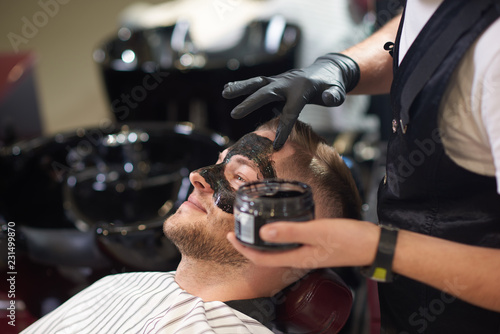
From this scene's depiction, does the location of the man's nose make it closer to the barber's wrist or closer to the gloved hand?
the gloved hand

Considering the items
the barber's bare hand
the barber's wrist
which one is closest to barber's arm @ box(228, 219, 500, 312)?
the barber's bare hand

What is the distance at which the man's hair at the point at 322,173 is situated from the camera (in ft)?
4.76

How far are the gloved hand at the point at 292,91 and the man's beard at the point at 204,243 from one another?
31 cm

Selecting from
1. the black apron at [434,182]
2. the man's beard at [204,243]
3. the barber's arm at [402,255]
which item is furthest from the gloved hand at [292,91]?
the barber's arm at [402,255]

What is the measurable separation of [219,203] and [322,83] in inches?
17.2

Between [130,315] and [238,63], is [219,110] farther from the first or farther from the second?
[130,315]

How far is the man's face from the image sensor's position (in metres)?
1.42

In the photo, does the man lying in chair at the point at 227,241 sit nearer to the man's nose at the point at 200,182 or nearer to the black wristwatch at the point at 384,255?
the man's nose at the point at 200,182

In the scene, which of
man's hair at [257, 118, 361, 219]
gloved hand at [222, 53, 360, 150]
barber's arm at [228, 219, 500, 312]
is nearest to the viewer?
barber's arm at [228, 219, 500, 312]

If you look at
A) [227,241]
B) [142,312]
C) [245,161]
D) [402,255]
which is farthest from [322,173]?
[142,312]

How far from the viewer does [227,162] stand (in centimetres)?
148

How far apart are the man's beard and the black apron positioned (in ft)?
1.41

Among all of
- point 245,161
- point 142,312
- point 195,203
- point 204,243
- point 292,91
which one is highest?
point 292,91

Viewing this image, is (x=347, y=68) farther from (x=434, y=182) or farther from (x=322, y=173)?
(x=434, y=182)
